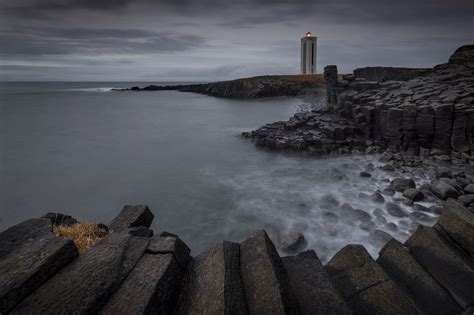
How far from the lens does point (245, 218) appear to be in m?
8.61

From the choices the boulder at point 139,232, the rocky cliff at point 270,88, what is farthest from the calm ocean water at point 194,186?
the rocky cliff at point 270,88

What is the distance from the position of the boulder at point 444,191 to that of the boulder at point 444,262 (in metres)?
5.08

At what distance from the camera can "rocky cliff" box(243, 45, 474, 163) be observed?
12.4 metres

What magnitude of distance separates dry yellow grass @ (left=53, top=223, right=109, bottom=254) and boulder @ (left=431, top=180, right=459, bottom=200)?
391 inches

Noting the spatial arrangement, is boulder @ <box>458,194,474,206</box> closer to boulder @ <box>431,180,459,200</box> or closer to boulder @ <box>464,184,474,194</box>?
boulder @ <box>431,180,459,200</box>

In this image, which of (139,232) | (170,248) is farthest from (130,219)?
(170,248)

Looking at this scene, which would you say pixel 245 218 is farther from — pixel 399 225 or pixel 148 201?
pixel 399 225

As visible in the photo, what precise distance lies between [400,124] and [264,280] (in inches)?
559

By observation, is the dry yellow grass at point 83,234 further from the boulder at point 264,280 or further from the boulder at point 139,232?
the boulder at point 264,280

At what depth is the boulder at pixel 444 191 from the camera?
852cm

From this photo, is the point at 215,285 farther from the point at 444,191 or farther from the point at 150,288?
the point at 444,191

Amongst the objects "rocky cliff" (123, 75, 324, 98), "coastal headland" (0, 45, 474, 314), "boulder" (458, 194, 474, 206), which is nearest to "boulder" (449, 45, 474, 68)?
"boulder" (458, 194, 474, 206)

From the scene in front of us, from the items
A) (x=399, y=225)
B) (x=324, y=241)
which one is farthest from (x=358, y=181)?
(x=324, y=241)

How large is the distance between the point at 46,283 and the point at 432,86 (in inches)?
843
